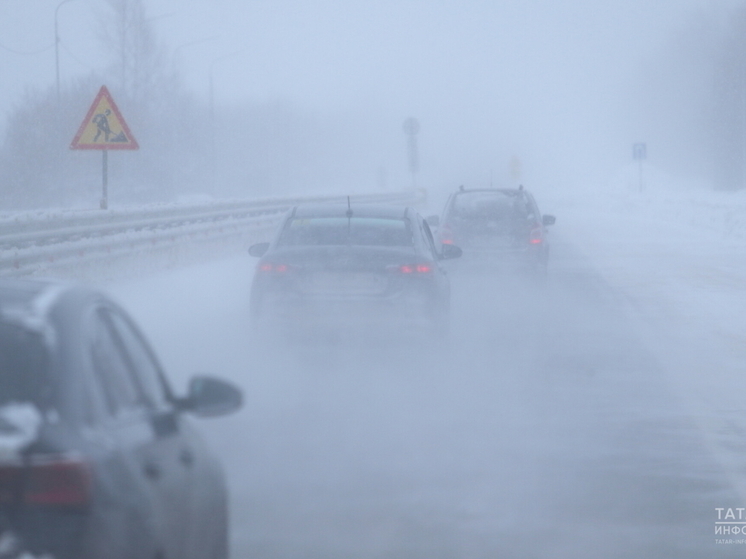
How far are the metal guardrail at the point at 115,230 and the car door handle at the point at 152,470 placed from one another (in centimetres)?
989

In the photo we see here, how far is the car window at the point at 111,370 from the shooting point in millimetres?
3212

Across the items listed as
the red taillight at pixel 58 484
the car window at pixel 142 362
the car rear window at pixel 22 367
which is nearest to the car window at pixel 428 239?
the car window at pixel 142 362

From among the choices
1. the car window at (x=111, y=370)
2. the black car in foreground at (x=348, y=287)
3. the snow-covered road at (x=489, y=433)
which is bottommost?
the snow-covered road at (x=489, y=433)

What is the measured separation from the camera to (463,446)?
23.9 feet

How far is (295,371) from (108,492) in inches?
290

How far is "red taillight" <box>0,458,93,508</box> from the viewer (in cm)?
272

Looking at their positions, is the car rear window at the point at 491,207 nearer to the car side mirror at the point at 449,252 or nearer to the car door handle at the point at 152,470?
the car side mirror at the point at 449,252

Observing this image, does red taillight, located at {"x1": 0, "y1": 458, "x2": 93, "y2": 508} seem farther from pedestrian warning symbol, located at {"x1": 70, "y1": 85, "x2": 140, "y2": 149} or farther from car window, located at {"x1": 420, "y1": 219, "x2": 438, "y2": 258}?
pedestrian warning symbol, located at {"x1": 70, "y1": 85, "x2": 140, "y2": 149}

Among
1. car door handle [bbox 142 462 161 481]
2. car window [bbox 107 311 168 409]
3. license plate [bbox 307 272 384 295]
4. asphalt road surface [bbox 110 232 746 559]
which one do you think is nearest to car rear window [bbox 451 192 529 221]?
asphalt road surface [bbox 110 232 746 559]

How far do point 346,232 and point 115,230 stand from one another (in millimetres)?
7940

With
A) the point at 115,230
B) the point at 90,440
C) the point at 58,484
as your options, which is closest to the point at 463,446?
the point at 90,440

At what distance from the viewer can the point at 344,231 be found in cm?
1038

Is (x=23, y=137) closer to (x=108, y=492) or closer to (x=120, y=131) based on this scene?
(x=120, y=131)

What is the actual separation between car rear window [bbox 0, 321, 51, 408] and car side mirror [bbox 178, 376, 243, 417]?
779mm
